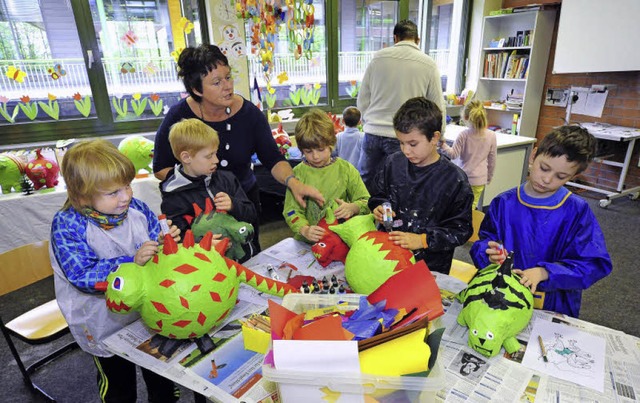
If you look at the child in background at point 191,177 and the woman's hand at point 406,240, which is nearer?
the woman's hand at point 406,240

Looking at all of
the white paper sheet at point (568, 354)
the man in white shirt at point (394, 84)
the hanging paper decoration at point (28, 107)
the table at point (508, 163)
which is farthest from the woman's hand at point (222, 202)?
the hanging paper decoration at point (28, 107)

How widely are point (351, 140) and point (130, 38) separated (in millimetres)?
2319

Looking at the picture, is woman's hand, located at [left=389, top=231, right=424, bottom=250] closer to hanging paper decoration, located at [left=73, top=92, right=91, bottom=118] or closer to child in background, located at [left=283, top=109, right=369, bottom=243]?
child in background, located at [left=283, top=109, right=369, bottom=243]

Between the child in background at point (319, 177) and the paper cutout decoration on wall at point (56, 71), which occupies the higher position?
the paper cutout decoration on wall at point (56, 71)

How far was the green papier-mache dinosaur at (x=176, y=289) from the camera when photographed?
98 cm

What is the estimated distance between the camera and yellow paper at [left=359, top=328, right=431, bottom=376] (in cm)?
78

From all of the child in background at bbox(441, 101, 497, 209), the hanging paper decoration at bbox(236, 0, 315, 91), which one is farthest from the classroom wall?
the hanging paper decoration at bbox(236, 0, 315, 91)

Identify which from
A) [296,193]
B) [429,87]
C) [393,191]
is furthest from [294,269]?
[429,87]

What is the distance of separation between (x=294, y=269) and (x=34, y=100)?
3.46 metres

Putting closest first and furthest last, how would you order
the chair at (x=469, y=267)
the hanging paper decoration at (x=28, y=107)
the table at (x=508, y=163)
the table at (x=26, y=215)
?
1. the chair at (x=469, y=267)
2. the table at (x=26, y=215)
3. the hanging paper decoration at (x=28, y=107)
4. the table at (x=508, y=163)

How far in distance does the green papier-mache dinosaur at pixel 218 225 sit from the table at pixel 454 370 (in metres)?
0.27

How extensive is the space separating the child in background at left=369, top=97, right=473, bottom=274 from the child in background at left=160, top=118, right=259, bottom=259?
2.07 feet

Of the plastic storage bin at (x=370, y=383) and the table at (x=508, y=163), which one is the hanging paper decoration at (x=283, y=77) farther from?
the plastic storage bin at (x=370, y=383)

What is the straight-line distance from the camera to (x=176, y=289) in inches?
39.4
